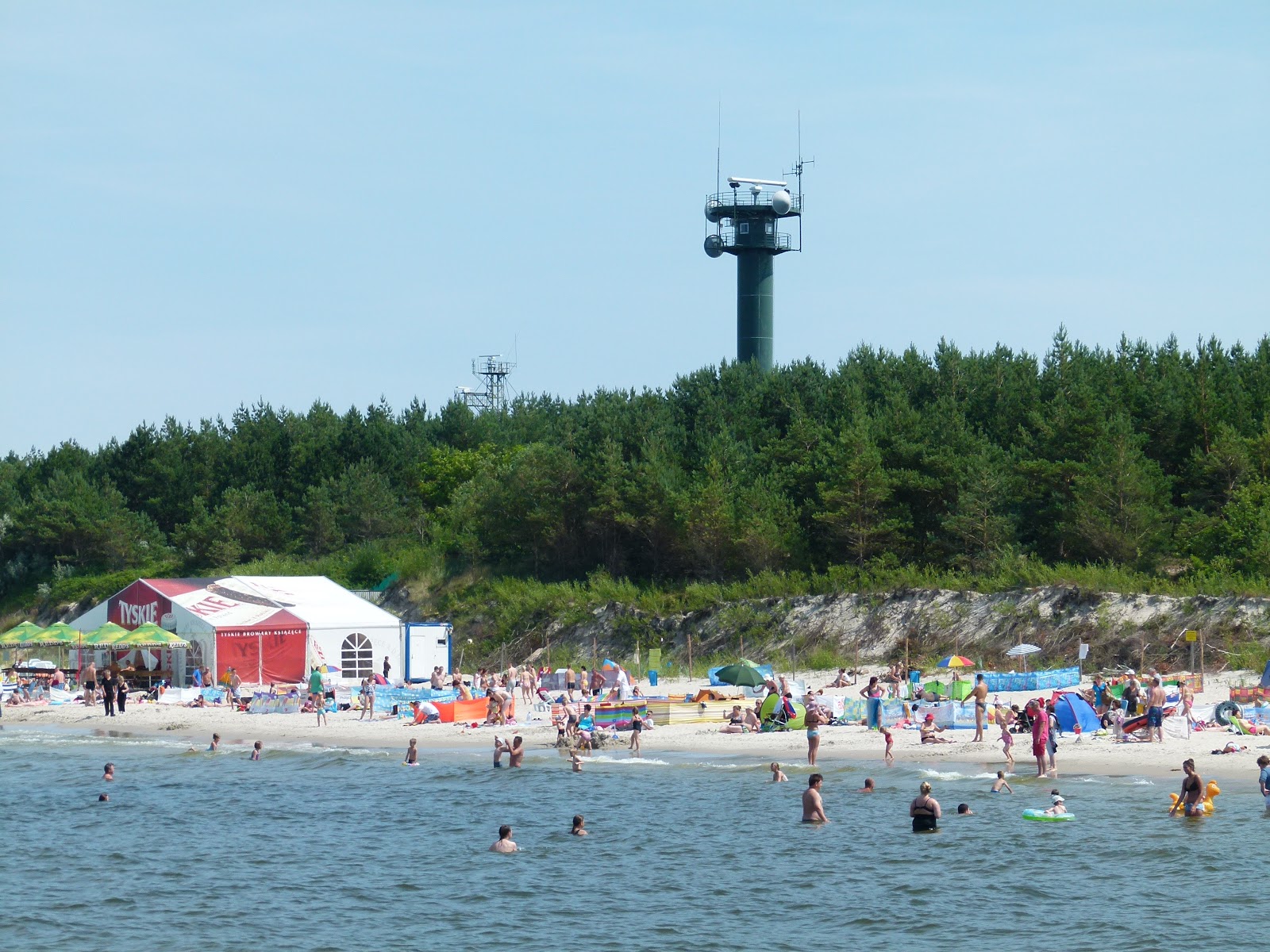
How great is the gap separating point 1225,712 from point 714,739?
10276 mm

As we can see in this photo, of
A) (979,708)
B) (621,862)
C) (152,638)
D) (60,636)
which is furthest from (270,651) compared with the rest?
(621,862)

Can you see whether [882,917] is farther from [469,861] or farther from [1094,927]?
[469,861]

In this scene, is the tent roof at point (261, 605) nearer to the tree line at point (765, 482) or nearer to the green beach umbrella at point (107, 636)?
the green beach umbrella at point (107, 636)

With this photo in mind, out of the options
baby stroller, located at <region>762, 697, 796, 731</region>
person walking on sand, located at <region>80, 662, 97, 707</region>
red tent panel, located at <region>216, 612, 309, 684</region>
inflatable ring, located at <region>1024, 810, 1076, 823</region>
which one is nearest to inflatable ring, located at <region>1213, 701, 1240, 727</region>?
inflatable ring, located at <region>1024, 810, 1076, 823</region>

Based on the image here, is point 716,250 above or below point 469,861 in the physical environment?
above

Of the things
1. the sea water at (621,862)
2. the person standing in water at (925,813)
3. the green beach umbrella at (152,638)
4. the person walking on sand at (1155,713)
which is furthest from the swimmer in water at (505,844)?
the green beach umbrella at (152,638)

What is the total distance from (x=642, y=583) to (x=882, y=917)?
104 feet

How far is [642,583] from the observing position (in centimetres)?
4956

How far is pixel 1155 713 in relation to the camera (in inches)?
1049

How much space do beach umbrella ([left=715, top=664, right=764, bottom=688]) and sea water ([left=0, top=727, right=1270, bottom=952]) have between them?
14.5 ft

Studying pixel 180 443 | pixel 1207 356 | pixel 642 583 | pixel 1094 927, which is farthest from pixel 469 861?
pixel 180 443

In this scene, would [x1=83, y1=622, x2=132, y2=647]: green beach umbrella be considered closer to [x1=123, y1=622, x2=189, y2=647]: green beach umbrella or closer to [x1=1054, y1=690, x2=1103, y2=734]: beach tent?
[x1=123, y1=622, x2=189, y2=647]: green beach umbrella

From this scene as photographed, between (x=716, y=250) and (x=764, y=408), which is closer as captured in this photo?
(x=764, y=408)

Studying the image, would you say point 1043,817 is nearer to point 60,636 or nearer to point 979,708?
point 979,708
